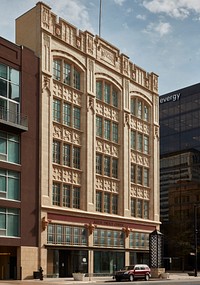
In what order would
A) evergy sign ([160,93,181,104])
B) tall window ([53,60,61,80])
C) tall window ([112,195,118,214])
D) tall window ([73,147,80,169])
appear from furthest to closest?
evergy sign ([160,93,181,104]) → tall window ([112,195,118,214]) → tall window ([73,147,80,169]) → tall window ([53,60,61,80])

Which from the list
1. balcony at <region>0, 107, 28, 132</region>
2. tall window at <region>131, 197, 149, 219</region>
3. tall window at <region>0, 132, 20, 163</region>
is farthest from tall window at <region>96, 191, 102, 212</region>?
balcony at <region>0, 107, 28, 132</region>

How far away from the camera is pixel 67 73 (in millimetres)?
60094

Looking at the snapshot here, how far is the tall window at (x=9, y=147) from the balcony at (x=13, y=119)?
1094 millimetres

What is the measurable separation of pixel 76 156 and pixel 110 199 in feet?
26.7

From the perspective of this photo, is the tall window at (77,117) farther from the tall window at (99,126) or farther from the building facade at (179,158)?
the building facade at (179,158)

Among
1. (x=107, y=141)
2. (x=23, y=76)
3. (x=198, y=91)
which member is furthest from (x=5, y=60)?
(x=198, y=91)

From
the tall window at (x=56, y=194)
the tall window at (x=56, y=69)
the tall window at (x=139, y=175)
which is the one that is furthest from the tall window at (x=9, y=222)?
the tall window at (x=139, y=175)

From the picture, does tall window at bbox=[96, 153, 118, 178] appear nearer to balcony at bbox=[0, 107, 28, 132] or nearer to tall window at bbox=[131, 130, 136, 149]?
tall window at bbox=[131, 130, 136, 149]

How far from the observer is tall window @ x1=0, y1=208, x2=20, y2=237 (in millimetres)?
49062

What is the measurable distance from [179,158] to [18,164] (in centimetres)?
6907

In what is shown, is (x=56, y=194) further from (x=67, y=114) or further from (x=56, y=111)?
(x=67, y=114)

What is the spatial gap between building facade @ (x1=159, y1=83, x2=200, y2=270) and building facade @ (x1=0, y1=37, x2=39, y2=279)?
55056mm

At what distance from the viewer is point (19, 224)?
50844 millimetres

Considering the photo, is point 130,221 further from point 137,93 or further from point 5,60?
point 5,60
